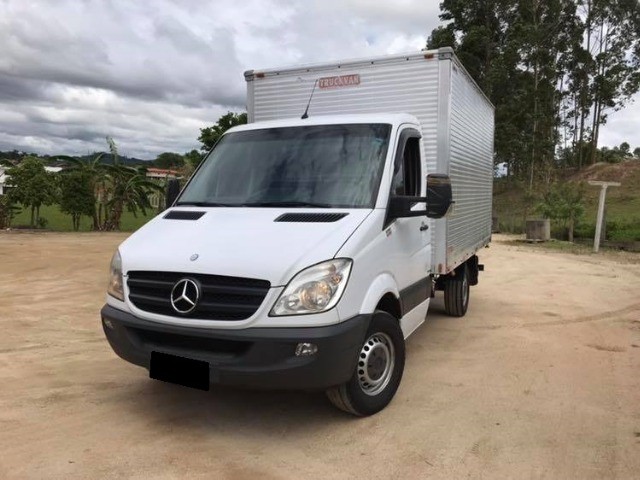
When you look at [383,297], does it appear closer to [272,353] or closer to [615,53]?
[272,353]

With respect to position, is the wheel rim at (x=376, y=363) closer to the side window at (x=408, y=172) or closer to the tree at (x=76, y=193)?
the side window at (x=408, y=172)

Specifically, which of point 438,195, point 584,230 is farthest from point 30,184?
point 584,230

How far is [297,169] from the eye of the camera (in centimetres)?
452

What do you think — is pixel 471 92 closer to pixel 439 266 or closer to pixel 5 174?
pixel 439 266

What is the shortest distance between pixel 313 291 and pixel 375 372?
40.7 inches

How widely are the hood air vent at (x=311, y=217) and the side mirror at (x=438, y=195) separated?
783 millimetres

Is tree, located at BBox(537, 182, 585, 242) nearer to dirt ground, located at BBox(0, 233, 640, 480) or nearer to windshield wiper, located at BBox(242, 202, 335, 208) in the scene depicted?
dirt ground, located at BBox(0, 233, 640, 480)

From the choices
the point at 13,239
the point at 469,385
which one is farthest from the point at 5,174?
the point at 469,385

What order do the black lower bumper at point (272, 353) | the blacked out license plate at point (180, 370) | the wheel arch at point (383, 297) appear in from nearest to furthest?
the black lower bumper at point (272, 353), the blacked out license plate at point (180, 370), the wheel arch at point (383, 297)

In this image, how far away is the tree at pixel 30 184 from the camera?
20359 mm

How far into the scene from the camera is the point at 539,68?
3341 cm

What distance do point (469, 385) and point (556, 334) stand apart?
252cm

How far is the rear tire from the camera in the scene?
295 inches

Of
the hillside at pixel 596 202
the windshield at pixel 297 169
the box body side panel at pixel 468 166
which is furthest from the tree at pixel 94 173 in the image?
the windshield at pixel 297 169
